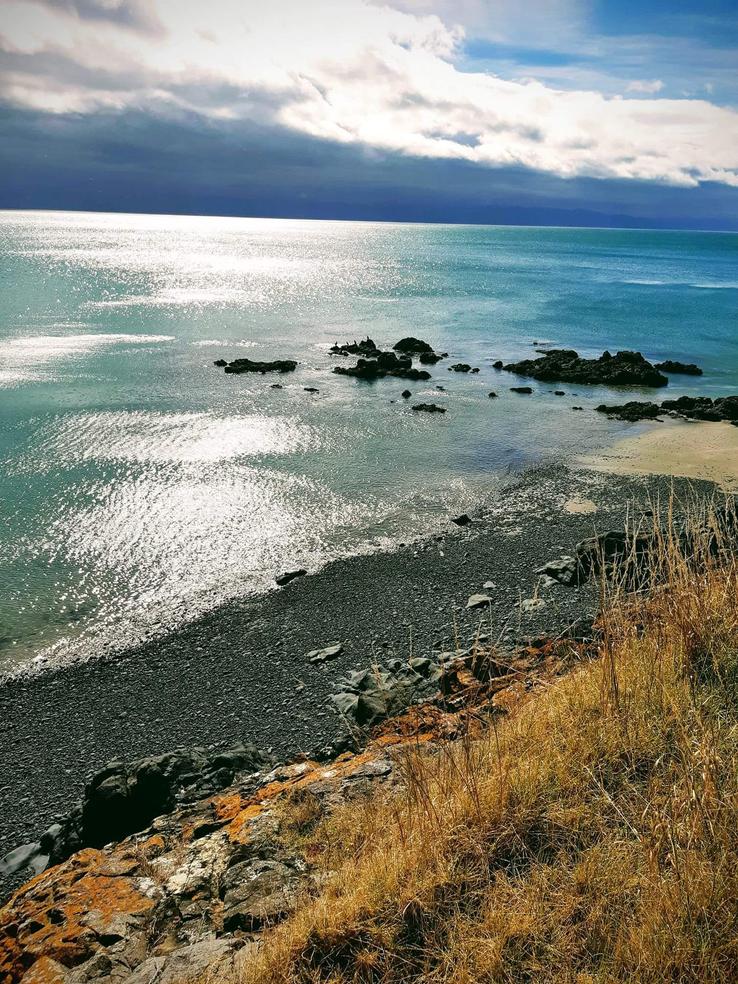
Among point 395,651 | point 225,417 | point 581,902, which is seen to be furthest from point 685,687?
point 225,417

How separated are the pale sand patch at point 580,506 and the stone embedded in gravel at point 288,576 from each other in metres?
8.98

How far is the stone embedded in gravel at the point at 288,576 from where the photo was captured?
16.2m

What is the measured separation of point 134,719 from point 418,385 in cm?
3053

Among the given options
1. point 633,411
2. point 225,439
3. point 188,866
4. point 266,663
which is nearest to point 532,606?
point 266,663

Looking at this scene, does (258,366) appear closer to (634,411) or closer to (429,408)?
(429,408)

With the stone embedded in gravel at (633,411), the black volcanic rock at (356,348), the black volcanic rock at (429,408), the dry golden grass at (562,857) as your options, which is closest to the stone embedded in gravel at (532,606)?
the dry golden grass at (562,857)

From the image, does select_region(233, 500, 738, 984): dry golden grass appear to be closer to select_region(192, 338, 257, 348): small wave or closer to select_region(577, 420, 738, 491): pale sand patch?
select_region(577, 420, 738, 491): pale sand patch

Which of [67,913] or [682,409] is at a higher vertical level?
[682,409]

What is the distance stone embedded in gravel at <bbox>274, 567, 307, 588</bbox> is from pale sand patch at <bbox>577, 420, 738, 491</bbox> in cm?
1362

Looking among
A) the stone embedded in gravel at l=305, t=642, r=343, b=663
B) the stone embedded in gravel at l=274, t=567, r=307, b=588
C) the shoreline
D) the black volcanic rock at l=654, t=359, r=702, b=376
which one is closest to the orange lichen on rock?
the shoreline

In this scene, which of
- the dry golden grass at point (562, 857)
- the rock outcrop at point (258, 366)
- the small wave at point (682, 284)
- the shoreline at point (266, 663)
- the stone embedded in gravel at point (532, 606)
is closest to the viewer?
the dry golden grass at point (562, 857)

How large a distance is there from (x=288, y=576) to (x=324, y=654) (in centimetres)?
388

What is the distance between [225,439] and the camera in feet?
90.8

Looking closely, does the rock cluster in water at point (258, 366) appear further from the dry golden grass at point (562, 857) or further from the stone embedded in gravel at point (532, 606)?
the dry golden grass at point (562, 857)
